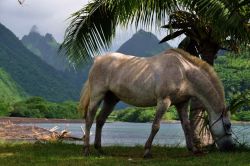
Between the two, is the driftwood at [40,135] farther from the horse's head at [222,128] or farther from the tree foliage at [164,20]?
the horse's head at [222,128]

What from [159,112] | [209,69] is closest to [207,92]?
[209,69]

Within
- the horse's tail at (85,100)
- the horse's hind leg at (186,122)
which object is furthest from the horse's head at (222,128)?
the horse's tail at (85,100)

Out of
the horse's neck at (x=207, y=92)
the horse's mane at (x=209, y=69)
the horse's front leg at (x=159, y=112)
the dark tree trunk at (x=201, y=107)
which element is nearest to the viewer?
the horse's front leg at (x=159, y=112)

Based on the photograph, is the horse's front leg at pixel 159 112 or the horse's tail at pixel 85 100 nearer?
the horse's front leg at pixel 159 112

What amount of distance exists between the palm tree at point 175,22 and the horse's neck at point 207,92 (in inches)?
48.6

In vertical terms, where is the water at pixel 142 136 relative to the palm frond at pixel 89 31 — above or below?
below

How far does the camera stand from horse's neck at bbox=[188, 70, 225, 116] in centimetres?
1132

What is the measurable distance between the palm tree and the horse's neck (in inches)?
48.6

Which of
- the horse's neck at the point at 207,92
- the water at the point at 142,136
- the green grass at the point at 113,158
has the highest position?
the horse's neck at the point at 207,92

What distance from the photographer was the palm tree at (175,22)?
11.6m

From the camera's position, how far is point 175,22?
548 inches

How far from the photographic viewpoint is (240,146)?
40.3 feet

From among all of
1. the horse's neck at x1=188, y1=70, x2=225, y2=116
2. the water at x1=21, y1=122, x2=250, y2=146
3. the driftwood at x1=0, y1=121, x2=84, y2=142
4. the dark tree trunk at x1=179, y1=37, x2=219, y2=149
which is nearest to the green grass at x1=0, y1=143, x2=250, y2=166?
the horse's neck at x1=188, y1=70, x2=225, y2=116

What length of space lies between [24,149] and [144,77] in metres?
4.11
